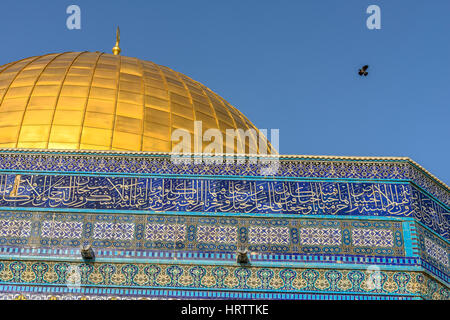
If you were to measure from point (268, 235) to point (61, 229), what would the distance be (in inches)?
82.9

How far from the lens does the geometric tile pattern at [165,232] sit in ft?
27.0

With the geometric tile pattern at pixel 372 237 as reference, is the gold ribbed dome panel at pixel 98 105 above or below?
above

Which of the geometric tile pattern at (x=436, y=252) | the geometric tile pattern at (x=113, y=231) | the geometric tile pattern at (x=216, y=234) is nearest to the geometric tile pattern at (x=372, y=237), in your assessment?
the geometric tile pattern at (x=436, y=252)

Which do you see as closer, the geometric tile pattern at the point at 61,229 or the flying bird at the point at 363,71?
the geometric tile pattern at the point at 61,229

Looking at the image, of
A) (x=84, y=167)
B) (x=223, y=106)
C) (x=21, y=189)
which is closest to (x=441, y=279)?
(x=84, y=167)

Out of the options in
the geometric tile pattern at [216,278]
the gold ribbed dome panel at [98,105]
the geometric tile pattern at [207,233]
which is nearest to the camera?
the geometric tile pattern at [216,278]

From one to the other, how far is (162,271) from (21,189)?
70.4 inches

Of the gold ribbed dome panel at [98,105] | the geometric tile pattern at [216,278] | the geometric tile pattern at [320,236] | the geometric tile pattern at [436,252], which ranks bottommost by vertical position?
the geometric tile pattern at [216,278]

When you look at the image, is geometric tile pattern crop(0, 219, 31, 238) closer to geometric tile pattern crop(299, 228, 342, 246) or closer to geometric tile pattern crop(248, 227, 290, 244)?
geometric tile pattern crop(248, 227, 290, 244)

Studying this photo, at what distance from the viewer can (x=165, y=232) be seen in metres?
8.25

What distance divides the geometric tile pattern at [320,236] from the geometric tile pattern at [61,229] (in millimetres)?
2265

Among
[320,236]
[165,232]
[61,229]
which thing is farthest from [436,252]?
[61,229]

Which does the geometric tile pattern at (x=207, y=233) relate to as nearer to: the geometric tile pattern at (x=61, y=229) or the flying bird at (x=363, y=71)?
the geometric tile pattern at (x=61, y=229)
